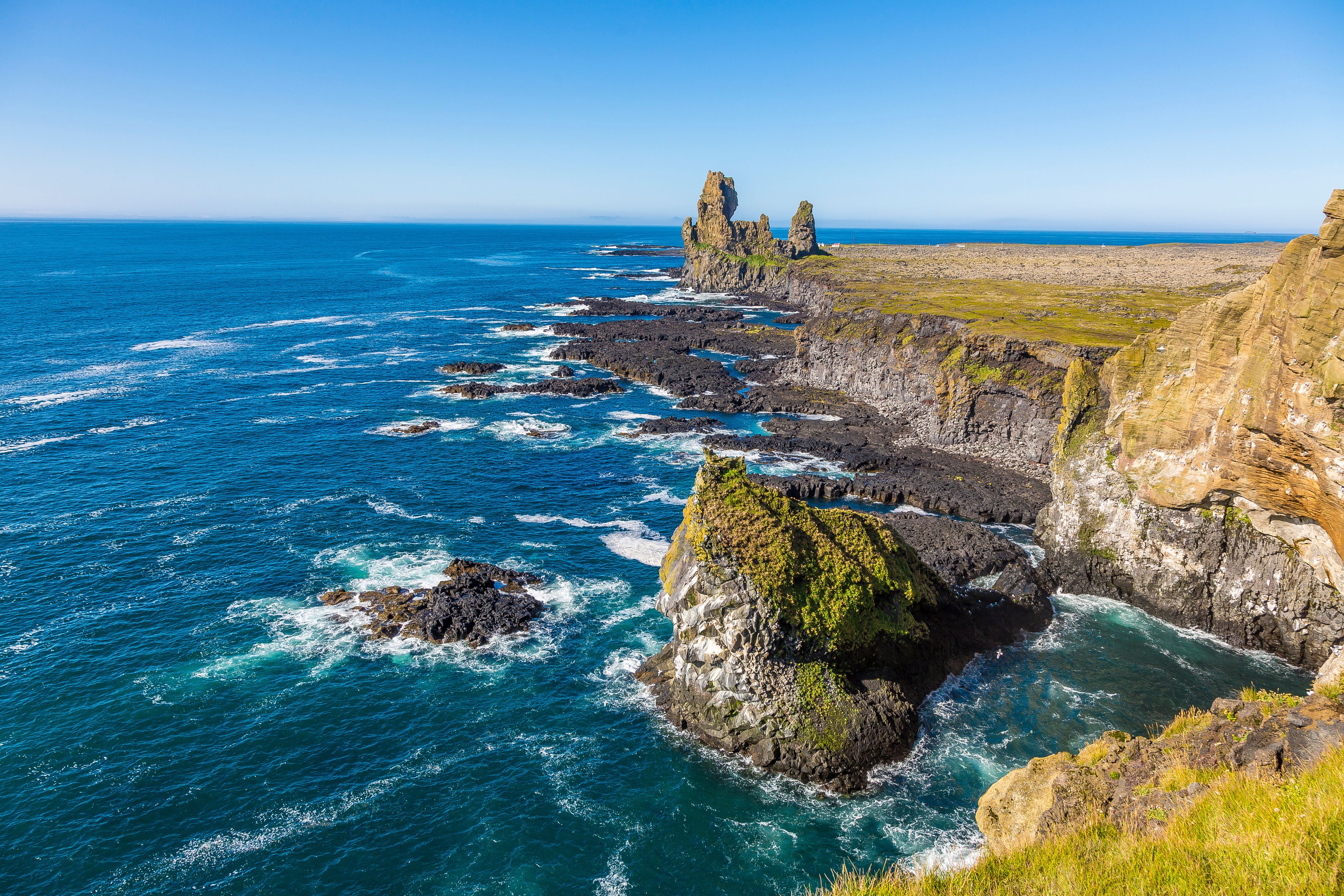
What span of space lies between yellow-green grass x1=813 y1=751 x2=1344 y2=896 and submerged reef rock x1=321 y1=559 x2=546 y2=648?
2779 centimetres

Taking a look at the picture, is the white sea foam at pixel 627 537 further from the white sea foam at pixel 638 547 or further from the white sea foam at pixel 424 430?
the white sea foam at pixel 424 430

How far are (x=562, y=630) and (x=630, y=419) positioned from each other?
4325cm

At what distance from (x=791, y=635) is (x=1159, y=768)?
1341 centimetres

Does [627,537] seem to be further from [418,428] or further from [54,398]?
[54,398]

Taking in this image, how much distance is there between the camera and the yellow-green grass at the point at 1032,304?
2872 inches

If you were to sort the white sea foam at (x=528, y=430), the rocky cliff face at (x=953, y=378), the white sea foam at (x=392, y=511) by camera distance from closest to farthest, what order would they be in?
the white sea foam at (x=392, y=511), the rocky cliff face at (x=953, y=378), the white sea foam at (x=528, y=430)

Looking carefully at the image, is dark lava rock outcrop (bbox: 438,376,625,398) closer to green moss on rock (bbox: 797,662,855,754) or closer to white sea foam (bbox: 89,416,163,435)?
white sea foam (bbox: 89,416,163,435)

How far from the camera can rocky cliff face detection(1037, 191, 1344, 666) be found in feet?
78.9

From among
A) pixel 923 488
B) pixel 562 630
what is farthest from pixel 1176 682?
pixel 562 630

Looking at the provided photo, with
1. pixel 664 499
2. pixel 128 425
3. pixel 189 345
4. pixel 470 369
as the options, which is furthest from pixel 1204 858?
pixel 189 345

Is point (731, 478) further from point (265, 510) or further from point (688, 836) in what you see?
point (265, 510)

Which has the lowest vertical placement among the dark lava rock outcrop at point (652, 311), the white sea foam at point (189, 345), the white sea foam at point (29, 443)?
the white sea foam at point (29, 443)

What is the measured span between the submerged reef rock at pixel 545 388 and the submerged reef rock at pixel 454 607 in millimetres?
47499

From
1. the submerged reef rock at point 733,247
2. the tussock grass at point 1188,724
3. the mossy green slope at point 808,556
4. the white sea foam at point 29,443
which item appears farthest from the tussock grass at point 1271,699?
the submerged reef rock at point 733,247
